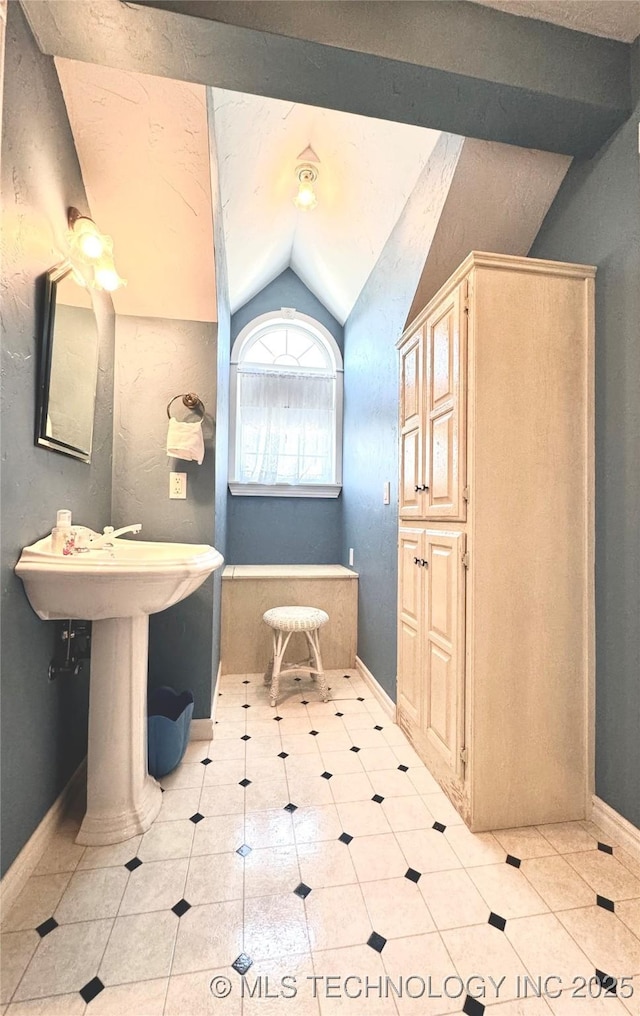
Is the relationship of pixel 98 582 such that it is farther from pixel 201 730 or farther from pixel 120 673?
pixel 201 730

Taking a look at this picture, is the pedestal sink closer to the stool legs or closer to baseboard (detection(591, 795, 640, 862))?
the stool legs

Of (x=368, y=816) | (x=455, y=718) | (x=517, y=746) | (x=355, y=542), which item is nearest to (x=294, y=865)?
(x=368, y=816)

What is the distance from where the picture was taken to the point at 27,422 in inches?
48.2

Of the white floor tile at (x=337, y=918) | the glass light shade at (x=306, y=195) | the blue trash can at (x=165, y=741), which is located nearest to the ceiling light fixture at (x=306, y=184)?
the glass light shade at (x=306, y=195)

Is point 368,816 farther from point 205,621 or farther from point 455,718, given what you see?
point 205,621

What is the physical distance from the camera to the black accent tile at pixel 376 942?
3.35 ft

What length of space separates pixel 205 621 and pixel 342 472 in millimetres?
1872

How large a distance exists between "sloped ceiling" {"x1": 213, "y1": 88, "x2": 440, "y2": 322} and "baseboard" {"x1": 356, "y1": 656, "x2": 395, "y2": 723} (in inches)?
104

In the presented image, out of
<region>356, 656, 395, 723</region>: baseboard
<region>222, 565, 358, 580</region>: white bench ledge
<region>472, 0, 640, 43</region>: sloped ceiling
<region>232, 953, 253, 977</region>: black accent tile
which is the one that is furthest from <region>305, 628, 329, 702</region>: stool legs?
<region>472, 0, 640, 43</region>: sloped ceiling

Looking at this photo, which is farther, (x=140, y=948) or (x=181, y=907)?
(x=181, y=907)

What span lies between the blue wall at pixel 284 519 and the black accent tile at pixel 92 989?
2.56 m

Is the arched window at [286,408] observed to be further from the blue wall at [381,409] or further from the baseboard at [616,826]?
the baseboard at [616,826]

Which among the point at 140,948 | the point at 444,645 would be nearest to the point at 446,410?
the point at 444,645

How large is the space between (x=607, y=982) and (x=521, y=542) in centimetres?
110
